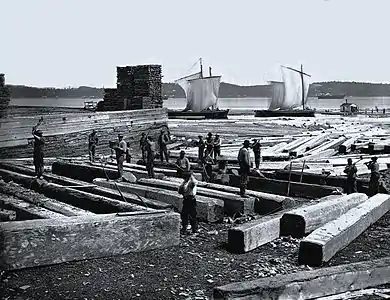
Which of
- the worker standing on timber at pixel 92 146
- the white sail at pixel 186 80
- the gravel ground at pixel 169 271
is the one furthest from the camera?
the white sail at pixel 186 80

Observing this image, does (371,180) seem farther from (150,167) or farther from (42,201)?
(42,201)

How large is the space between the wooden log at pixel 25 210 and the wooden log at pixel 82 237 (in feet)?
5.13

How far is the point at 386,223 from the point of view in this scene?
9.61 metres

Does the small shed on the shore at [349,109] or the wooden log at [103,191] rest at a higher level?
the small shed on the shore at [349,109]

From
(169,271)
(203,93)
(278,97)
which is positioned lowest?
(169,271)

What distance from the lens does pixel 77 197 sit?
10070 mm

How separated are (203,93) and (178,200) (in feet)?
207

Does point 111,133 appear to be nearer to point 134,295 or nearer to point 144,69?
point 144,69

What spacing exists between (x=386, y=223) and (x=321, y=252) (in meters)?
3.06

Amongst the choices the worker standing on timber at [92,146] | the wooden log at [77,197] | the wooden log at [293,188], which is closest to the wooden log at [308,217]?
the wooden log at [293,188]

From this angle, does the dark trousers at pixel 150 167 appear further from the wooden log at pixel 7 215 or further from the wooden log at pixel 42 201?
the wooden log at pixel 7 215

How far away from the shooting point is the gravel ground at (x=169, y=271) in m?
6.09

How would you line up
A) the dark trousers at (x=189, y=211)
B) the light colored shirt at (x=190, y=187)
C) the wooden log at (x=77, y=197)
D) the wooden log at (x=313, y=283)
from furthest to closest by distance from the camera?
the wooden log at (x=77, y=197) → the dark trousers at (x=189, y=211) → the light colored shirt at (x=190, y=187) → the wooden log at (x=313, y=283)

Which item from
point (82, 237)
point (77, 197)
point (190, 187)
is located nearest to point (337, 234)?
point (190, 187)
